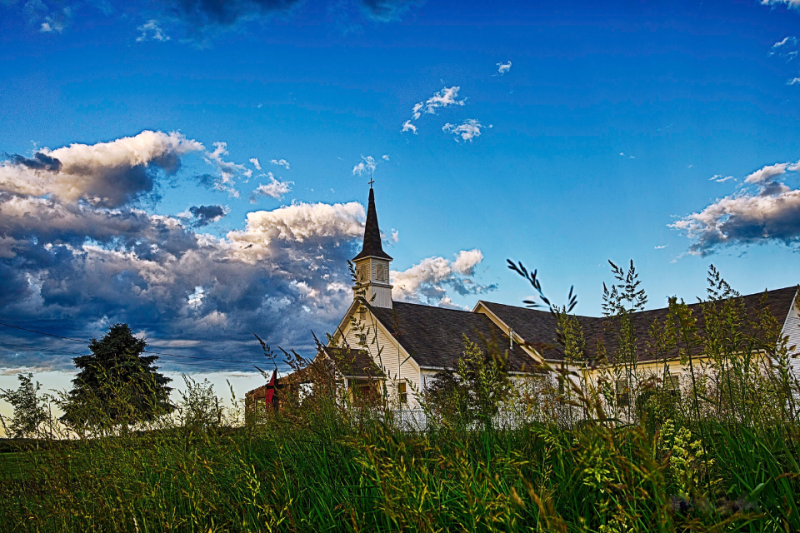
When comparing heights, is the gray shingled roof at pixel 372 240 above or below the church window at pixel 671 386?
above

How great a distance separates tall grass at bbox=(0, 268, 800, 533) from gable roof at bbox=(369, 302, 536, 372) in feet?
63.5

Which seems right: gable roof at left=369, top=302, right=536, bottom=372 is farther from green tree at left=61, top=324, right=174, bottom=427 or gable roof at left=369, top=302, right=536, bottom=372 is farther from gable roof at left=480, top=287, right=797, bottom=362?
green tree at left=61, top=324, right=174, bottom=427

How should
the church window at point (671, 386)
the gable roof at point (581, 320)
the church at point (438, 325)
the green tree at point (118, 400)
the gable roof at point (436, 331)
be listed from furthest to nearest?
the gable roof at point (581, 320) < the gable roof at point (436, 331) < the church at point (438, 325) < the green tree at point (118, 400) < the church window at point (671, 386)

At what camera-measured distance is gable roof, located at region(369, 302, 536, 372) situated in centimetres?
2603

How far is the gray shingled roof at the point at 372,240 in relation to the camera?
32469 mm

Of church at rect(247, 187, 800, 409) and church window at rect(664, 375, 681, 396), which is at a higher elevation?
church at rect(247, 187, 800, 409)

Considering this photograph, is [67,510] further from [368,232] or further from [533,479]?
[368,232]

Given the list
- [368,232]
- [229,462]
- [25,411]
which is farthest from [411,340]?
[229,462]

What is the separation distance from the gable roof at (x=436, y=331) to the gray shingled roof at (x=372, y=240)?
3.30 meters

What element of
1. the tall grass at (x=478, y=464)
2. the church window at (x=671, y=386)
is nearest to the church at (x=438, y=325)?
the tall grass at (x=478, y=464)

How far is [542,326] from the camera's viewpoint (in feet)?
112

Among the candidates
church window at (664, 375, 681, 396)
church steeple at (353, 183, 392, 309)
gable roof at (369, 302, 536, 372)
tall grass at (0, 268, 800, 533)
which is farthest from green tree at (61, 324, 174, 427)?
church steeple at (353, 183, 392, 309)

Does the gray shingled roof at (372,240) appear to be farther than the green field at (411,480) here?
Yes

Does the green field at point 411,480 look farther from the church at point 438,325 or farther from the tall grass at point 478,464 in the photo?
the church at point 438,325
